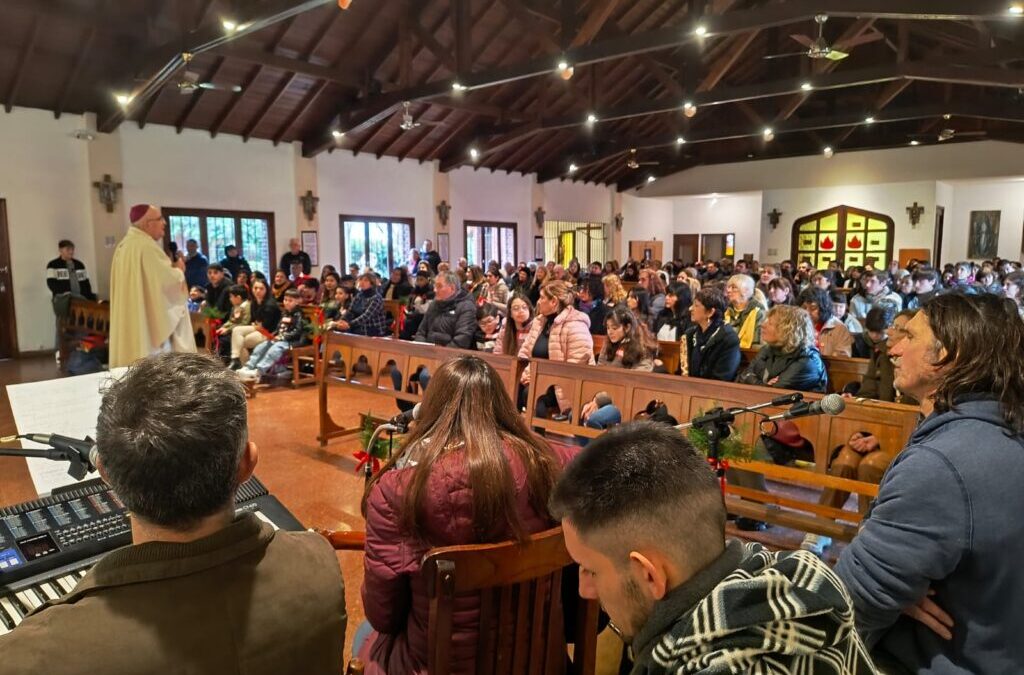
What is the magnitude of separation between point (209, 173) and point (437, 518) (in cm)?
1052

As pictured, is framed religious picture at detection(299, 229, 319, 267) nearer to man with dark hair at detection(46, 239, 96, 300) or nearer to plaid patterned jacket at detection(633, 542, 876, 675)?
man with dark hair at detection(46, 239, 96, 300)

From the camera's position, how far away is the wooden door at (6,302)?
28.5ft

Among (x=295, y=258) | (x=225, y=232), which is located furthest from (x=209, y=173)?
(x=295, y=258)

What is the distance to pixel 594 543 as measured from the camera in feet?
3.05

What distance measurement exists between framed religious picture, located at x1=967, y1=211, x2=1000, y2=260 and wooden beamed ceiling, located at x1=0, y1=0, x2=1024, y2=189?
2684 mm

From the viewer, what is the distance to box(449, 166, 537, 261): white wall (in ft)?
47.9

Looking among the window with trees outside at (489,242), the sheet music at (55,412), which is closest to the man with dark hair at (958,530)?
the sheet music at (55,412)

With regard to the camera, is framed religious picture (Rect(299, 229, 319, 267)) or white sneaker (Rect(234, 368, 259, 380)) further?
framed religious picture (Rect(299, 229, 319, 267))

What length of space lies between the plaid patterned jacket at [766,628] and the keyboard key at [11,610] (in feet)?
3.70

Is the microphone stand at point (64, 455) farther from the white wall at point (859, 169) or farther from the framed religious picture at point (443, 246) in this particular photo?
the white wall at point (859, 169)

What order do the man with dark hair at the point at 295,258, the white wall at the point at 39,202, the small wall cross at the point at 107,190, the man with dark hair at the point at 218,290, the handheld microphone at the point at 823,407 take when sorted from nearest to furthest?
1. the handheld microphone at the point at 823,407
2. the man with dark hair at the point at 218,290
3. the white wall at the point at 39,202
4. the small wall cross at the point at 107,190
5. the man with dark hair at the point at 295,258

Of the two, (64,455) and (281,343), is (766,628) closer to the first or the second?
(64,455)

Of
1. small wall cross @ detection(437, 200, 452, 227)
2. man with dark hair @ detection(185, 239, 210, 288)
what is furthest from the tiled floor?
small wall cross @ detection(437, 200, 452, 227)

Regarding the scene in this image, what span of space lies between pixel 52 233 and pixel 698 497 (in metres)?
10.5
